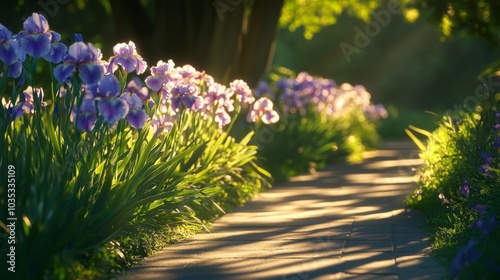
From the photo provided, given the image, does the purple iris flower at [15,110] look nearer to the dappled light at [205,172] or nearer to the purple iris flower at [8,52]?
the dappled light at [205,172]

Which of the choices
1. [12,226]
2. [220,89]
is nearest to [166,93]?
[220,89]

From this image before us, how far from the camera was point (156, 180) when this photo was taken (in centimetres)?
843

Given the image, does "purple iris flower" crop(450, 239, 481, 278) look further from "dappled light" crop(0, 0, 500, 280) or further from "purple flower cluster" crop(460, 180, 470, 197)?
"purple flower cluster" crop(460, 180, 470, 197)

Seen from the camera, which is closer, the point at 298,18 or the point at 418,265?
the point at 418,265

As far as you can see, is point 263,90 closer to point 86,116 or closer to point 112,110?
point 86,116

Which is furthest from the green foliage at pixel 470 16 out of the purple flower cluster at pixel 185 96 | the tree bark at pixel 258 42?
the purple flower cluster at pixel 185 96

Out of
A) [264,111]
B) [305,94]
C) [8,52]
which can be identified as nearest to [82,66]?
[8,52]

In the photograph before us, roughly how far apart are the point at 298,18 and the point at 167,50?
10133 millimetres

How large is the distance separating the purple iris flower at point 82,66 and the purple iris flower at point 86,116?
7.2 inches

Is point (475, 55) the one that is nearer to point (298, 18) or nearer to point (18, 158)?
point (298, 18)

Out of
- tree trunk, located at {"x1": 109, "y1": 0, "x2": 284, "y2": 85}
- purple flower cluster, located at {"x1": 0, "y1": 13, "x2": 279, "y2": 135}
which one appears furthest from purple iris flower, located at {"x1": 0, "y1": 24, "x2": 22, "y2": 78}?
tree trunk, located at {"x1": 109, "y1": 0, "x2": 284, "y2": 85}

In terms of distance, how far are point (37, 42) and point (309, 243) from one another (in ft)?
9.61

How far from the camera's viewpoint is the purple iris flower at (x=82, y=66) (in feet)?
22.1

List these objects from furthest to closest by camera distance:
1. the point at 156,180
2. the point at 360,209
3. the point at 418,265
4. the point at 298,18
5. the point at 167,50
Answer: the point at 298,18 → the point at 167,50 → the point at 360,209 → the point at 156,180 → the point at 418,265
